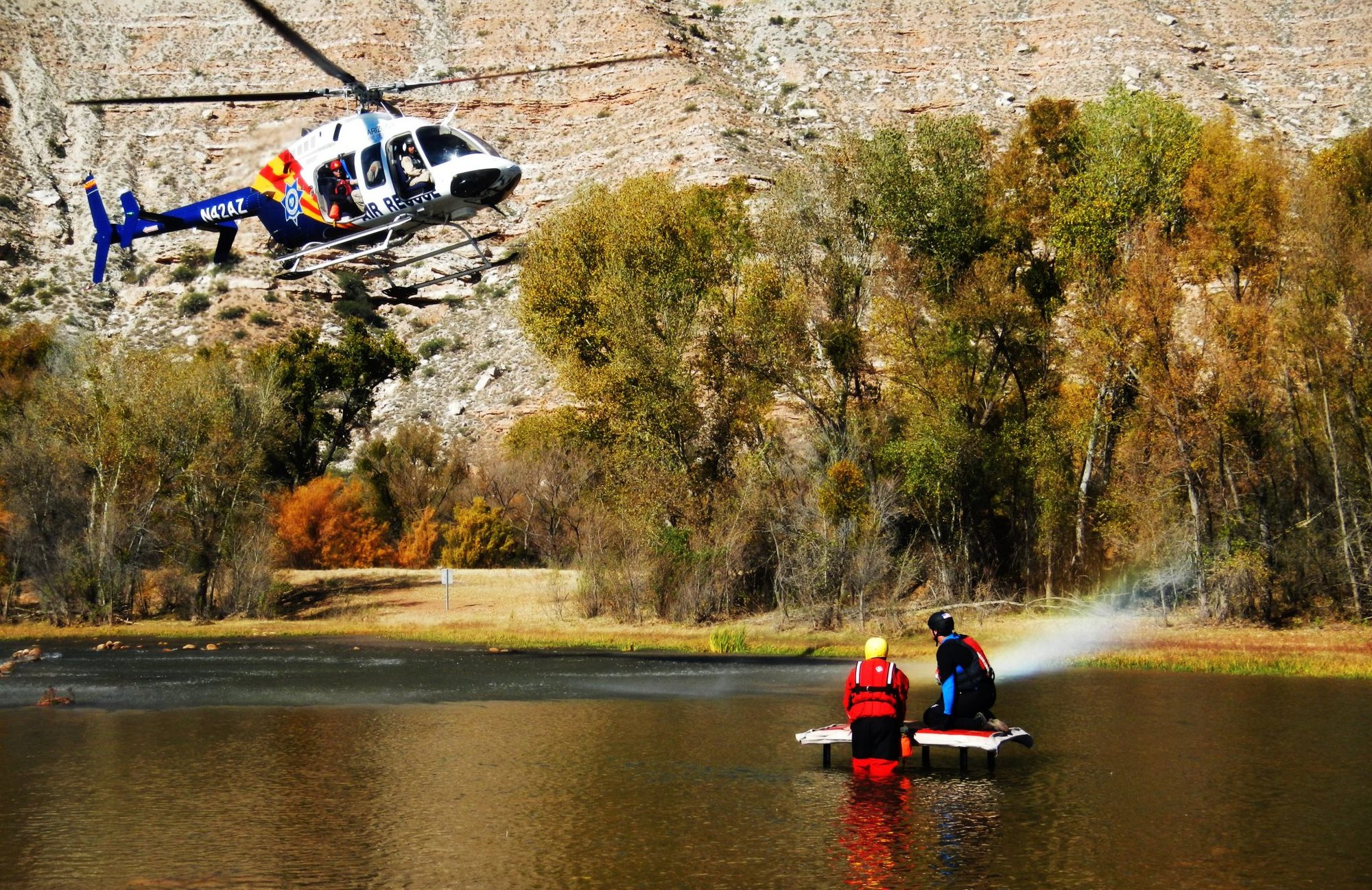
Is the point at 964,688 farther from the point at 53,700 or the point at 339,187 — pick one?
the point at 339,187

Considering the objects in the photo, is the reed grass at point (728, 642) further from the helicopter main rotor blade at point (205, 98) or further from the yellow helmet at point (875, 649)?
the yellow helmet at point (875, 649)

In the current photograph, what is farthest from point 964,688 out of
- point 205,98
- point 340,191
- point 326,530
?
point 326,530

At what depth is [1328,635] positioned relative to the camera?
3153 centimetres

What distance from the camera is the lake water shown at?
12.5m

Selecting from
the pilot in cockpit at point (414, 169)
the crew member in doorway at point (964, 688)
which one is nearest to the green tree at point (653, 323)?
the pilot in cockpit at point (414, 169)

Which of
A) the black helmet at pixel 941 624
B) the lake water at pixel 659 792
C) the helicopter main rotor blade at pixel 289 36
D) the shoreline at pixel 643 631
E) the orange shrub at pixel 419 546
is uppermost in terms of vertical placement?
the helicopter main rotor blade at pixel 289 36

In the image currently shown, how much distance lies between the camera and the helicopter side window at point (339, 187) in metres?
27.4

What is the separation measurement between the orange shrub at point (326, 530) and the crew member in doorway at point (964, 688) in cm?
4349

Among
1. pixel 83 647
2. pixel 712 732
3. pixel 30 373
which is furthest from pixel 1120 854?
pixel 30 373

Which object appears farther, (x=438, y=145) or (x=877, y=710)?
(x=438, y=145)

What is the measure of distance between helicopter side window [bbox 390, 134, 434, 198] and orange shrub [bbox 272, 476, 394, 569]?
3247cm

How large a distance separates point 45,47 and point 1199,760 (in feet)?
346

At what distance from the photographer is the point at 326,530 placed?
57.9 metres

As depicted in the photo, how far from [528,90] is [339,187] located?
76200 millimetres
